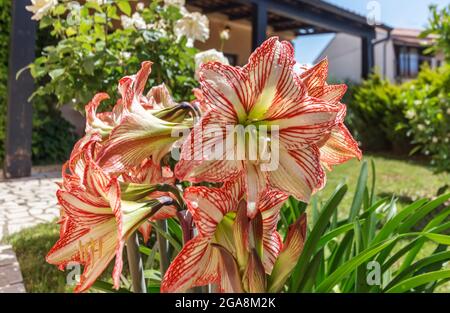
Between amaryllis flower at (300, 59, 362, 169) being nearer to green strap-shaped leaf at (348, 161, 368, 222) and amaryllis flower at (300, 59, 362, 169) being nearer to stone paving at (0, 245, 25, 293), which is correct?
green strap-shaped leaf at (348, 161, 368, 222)

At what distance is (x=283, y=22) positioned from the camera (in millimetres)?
8984

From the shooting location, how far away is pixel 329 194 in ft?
13.9

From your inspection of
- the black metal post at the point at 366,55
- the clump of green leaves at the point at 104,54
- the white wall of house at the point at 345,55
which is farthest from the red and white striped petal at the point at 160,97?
the white wall of house at the point at 345,55

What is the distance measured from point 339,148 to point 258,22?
21.2ft

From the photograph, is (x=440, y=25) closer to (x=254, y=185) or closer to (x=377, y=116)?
(x=254, y=185)

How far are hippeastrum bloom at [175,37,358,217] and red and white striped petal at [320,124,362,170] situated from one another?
0.23ft

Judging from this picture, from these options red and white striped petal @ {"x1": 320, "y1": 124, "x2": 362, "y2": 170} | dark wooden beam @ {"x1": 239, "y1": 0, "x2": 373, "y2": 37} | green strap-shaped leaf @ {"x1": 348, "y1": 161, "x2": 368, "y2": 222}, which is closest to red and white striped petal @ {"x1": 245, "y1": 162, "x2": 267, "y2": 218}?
red and white striped petal @ {"x1": 320, "y1": 124, "x2": 362, "y2": 170}

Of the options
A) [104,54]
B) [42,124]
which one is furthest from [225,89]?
[42,124]

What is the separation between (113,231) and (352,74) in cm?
1635

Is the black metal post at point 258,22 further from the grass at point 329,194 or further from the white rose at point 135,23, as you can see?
the white rose at point 135,23

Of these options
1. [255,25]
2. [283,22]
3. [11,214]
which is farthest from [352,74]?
[11,214]

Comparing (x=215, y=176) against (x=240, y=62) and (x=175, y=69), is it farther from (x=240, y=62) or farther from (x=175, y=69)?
(x=240, y=62)

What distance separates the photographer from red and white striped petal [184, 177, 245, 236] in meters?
0.37

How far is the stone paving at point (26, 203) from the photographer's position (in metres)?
2.76
